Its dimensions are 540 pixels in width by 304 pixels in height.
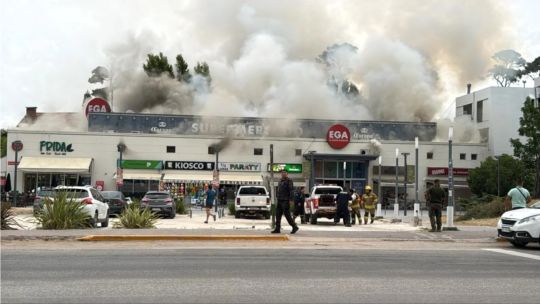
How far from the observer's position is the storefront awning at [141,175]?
1930 inches

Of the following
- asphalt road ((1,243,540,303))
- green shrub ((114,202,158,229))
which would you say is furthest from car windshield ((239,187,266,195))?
asphalt road ((1,243,540,303))

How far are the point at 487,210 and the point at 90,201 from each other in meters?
16.4

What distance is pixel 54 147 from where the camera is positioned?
4956 cm

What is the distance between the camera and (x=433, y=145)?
53094 millimetres

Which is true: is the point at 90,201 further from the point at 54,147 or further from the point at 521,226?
the point at 54,147

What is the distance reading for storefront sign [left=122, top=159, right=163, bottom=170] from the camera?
50031mm

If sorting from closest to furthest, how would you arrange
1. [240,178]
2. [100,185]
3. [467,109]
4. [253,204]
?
[253,204] → [100,185] → [240,178] → [467,109]

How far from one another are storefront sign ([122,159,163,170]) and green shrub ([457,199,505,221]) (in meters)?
27.2

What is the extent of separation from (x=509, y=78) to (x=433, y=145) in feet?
91.1

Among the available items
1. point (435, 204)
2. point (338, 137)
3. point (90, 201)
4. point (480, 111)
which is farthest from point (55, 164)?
point (480, 111)

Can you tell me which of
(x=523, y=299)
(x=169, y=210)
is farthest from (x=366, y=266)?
(x=169, y=210)

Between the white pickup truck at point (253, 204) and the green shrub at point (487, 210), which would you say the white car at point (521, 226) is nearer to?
the green shrub at point (487, 210)

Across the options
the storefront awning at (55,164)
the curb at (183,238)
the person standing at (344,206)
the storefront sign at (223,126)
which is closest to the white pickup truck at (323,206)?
the person standing at (344,206)

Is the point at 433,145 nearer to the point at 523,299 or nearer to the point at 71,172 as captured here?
the point at 71,172
